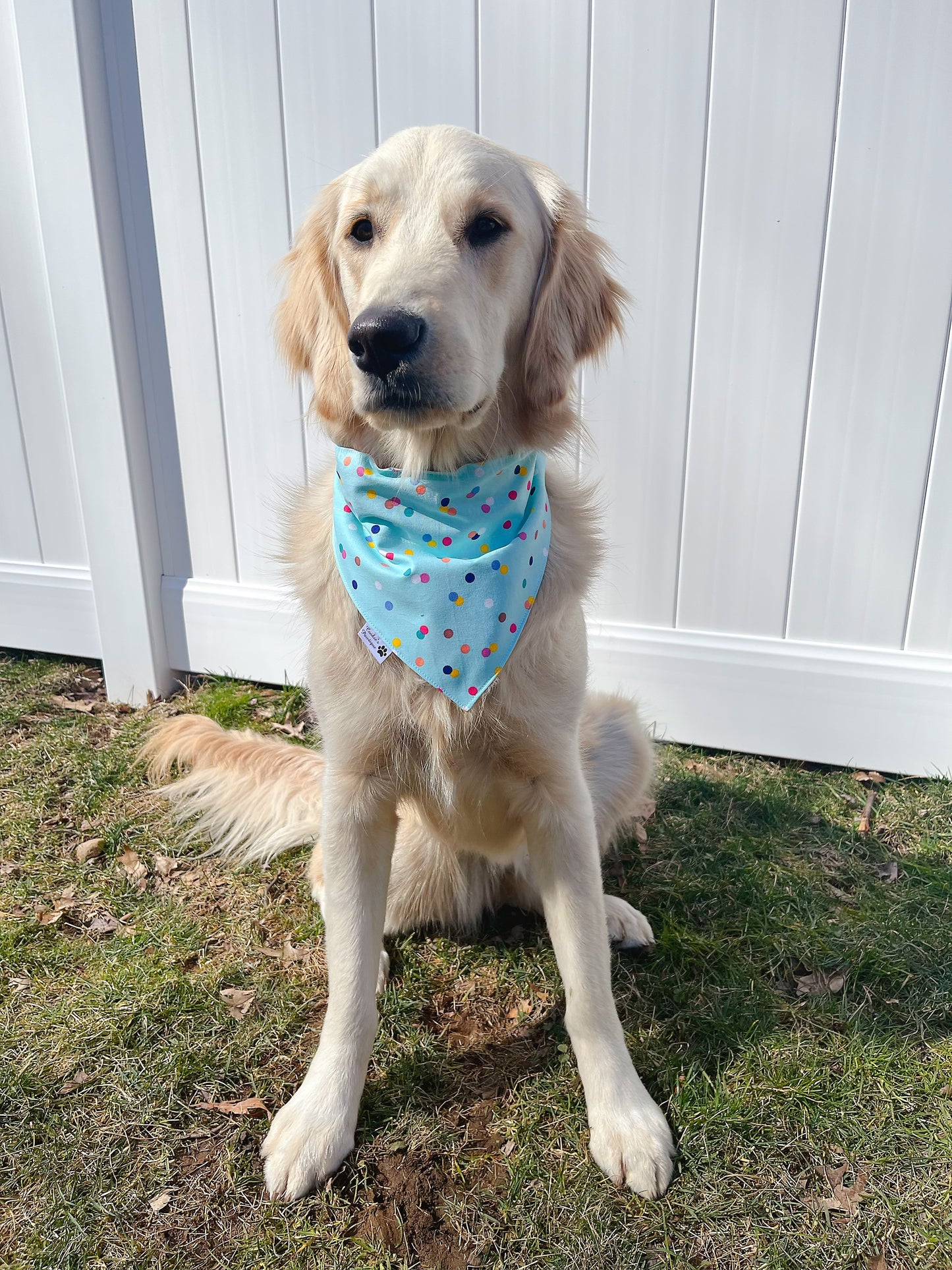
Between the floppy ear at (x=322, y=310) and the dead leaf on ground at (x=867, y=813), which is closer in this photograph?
the floppy ear at (x=322, y=310)

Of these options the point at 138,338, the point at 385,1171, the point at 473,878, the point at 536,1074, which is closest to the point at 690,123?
the point at 138,338

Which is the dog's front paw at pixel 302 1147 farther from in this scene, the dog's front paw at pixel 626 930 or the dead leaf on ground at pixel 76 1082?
the dog's front paw at pixel 626 930

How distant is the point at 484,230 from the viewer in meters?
1.51

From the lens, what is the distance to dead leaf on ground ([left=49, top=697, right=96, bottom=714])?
10.9ft

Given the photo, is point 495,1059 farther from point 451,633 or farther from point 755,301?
point 755,301

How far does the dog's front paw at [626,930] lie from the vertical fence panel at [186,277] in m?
2.09

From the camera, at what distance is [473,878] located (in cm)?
206

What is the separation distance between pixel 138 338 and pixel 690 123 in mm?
2099

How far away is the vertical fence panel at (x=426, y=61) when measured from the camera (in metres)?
2.55

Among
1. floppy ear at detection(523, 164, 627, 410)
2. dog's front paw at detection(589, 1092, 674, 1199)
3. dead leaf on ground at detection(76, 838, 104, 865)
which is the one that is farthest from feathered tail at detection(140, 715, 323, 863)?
floppy ear at detection(523, 164, 627, 410)

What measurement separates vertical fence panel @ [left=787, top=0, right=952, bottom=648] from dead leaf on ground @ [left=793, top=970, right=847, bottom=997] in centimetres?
123

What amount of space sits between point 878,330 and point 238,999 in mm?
2620

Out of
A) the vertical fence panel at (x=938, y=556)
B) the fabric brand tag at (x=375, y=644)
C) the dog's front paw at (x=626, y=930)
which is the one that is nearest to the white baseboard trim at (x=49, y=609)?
the fabric brand tag at (x=375, y=644)

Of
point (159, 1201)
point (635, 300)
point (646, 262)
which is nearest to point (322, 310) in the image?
point (635, 300)
